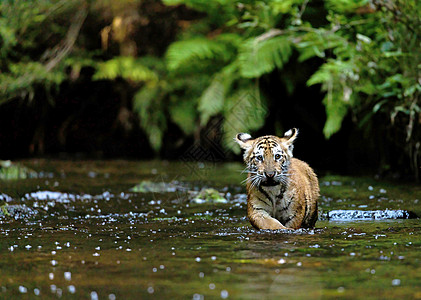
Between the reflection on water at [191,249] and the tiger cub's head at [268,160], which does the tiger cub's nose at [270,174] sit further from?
the reflection on water at [191,249]

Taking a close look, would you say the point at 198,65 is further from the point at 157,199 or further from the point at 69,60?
the point at 157,199

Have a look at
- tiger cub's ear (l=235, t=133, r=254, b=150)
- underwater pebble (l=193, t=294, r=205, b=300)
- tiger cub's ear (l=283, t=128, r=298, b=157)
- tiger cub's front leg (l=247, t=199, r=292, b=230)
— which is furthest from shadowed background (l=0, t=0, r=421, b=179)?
underwater pebble (l=193, t=294, r=205, b=300)

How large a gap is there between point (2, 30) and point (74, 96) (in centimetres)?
389

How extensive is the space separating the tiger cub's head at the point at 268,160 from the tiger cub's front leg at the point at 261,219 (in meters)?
0.20

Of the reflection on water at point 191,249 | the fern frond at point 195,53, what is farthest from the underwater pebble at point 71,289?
the fern frond at point 195,53

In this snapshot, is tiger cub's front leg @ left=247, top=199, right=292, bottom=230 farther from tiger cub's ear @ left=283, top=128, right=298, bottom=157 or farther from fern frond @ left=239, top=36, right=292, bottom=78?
fern frond @ left=239, top=36, right=292, bottom=78

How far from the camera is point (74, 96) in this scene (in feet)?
49.8

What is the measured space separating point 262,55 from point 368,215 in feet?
17.3

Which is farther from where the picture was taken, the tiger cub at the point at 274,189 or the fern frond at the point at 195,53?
the fern frond at the point at 195,53

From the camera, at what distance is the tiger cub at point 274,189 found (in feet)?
18.7

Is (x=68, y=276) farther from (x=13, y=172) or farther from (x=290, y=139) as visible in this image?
(x=13, y=172)

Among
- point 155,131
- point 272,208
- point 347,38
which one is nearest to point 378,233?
point 272,208

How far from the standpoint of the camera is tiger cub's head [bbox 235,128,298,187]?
5.67 metres

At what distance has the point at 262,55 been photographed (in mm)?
11406
